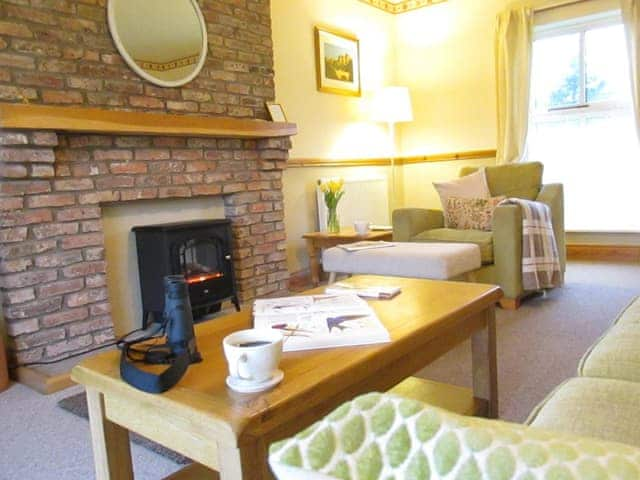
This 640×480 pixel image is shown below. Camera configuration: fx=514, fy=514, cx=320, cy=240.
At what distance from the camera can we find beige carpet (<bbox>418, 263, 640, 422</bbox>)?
1.87m

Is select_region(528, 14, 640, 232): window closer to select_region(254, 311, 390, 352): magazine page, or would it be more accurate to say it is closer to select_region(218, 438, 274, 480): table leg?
select_region(254, 311, 390, 352): magazine page

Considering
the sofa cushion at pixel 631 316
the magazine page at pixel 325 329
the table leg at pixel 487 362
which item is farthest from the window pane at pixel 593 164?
the magazine page at pixel 325 329

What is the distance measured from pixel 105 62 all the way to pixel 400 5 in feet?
11.0

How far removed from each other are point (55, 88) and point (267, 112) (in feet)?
4.56

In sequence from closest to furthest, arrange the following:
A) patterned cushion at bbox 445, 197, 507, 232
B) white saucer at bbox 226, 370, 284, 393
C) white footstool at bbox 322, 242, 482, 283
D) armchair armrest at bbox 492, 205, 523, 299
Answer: white saucer at bbox 226, 370, 284, 393
white footstool at bbox 322, 242, 482, 283
armchair armrest at bbox 492, 205, 523, 299
patterned cushion at bbox 445, 197, 507, 232

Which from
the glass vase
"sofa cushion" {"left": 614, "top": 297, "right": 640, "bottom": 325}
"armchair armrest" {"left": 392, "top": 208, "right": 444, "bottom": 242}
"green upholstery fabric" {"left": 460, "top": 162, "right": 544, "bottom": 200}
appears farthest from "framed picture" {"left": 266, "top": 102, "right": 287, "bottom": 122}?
"sofa cushion" {"left": 614, "top": 297, "right": 640, "bottom": 325}

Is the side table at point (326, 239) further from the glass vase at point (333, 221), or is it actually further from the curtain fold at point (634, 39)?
the curtain fold at point (634, 39)

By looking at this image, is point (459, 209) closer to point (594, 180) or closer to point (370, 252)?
point (370, 252)

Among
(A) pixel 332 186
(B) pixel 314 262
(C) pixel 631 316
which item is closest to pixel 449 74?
(A) pixel 332 186

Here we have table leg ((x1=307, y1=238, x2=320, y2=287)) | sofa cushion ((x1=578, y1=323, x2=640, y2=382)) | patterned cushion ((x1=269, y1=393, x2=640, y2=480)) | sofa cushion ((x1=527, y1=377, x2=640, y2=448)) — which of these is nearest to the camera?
patterned cushion ((x1=269, y1=393, x2=640, y2=480))

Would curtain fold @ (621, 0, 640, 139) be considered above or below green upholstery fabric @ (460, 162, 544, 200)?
above

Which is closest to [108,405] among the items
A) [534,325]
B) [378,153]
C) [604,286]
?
[534,325]

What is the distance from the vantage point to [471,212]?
3426mm

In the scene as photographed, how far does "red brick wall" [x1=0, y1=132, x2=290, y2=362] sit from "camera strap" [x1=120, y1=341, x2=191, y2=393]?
152cm
